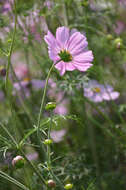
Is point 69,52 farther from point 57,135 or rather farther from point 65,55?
point 57,135

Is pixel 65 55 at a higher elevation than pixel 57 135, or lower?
higher

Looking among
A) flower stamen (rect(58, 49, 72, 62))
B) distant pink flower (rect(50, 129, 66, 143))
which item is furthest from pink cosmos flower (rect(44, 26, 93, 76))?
distant pink flower (rect(50, 129, 66, 143))

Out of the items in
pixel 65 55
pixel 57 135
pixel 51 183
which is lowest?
pixel 57 135

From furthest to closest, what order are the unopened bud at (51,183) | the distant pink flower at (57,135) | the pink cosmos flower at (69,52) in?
the distant pink flower at (57,135)
the pink cosmos flower at (69,52)
the unopened bud at (51,183)

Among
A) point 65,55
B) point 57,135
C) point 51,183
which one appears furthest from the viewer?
point 57,135

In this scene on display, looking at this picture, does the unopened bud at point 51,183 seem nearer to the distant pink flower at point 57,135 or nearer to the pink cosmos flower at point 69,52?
the pink cosmos flower at point 69,52

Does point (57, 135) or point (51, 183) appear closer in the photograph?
point (51, 183)

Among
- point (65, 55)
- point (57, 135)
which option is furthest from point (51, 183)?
point (57, 135)

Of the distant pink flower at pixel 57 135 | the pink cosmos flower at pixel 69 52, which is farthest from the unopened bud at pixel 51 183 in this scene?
the distant pink flower at pixel 57 135

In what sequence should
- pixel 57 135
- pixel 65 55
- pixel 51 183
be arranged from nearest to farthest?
1. pixel 51 183
2. pixel 65 55
3. pixel 57 135
